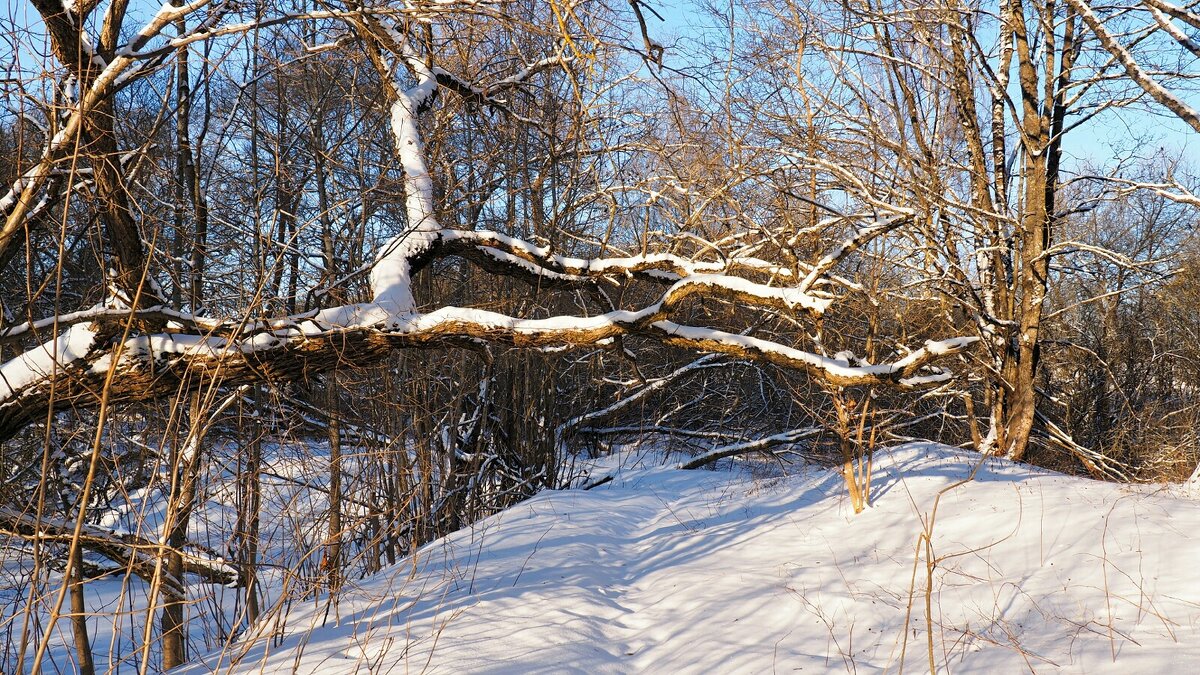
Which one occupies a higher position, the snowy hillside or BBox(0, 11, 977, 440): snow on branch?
BBox(0, 11, 977, 440): snow on branch

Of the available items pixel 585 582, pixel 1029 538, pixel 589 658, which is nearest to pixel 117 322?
pixel 589 658

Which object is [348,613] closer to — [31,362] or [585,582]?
[585,582]

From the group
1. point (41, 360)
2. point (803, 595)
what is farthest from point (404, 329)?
point (803, 595)

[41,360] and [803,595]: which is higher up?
[41,360]

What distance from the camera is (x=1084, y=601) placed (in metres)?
4.57

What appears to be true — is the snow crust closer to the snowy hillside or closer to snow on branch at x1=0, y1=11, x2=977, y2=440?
snow on branch at x1=0, y1=11, x2=977, y2=440

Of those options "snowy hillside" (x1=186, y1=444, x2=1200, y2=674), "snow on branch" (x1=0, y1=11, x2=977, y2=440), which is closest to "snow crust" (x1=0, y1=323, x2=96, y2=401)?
"snow on branch" (x1=0, y1=11, x2=977, y2=440)

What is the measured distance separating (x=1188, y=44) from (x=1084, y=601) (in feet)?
17.3

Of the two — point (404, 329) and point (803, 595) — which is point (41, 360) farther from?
point (803, 595)

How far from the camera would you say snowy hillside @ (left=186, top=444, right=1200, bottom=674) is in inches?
154

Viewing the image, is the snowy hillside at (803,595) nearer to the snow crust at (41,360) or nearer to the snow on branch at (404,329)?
the snow on branch at (404,329)

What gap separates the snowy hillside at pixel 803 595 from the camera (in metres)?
3.92

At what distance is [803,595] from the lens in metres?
5.15

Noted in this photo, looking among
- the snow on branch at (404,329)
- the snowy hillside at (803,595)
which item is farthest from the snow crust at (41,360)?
the snowy hillside at (803,595)
